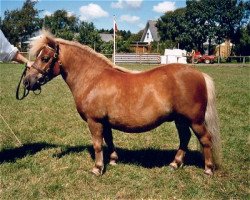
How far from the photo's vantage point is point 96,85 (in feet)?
17.4

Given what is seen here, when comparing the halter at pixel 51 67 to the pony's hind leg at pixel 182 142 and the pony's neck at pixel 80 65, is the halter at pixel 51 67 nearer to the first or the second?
the pony's neck at pixel 80 65

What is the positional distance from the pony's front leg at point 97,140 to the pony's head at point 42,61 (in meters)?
1.10

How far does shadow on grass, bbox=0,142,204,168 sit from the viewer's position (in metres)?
6.04

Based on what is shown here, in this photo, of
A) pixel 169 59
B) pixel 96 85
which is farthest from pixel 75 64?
pixel 169 59

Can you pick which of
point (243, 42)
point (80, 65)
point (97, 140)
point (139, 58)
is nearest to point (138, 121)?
point (97, 140)

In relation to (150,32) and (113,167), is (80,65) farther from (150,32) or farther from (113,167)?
(150,32)

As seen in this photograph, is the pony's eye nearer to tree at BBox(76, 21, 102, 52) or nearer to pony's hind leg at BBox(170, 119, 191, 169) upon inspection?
pony's hind leg at BBox(170, 119, 191, 169)

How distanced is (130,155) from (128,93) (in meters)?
1.84

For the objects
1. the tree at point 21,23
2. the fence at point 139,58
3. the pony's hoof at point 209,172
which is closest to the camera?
the pony's hoof at point 209,172

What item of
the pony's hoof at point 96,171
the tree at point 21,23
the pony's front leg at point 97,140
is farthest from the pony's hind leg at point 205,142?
the tree at point 21,23

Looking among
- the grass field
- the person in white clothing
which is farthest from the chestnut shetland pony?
the person in white clothing

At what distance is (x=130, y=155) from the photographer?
6477 millimetres

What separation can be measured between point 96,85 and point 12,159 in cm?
235

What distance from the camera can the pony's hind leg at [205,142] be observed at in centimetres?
519
